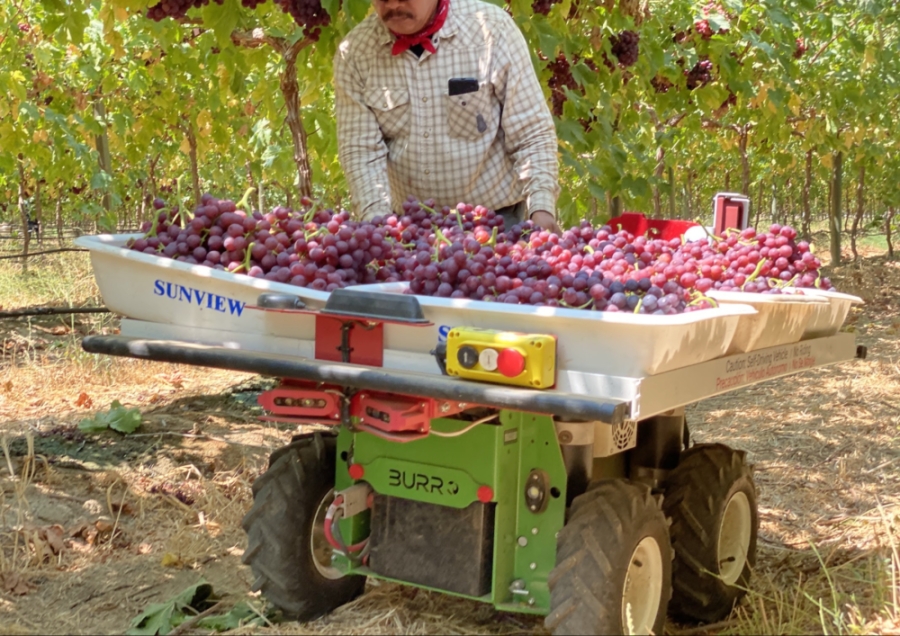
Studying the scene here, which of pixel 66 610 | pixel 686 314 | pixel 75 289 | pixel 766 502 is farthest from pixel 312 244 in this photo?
pixel 75 289

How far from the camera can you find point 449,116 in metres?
3.38

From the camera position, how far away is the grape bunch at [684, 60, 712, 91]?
6.25 meters

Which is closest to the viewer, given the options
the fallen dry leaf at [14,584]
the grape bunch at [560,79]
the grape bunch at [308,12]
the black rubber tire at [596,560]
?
the black rubber tire at [596,560]

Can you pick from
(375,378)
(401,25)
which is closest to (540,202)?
(401,25)

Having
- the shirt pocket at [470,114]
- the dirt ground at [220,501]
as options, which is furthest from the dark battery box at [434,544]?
the shirt pocket at [470,114]

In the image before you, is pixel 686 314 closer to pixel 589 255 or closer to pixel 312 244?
pixel 589 255

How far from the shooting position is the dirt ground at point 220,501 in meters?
2.80

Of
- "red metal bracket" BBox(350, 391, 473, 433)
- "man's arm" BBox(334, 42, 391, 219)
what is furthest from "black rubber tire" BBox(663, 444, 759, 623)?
"man's arm" BBox(334, 42, 391, 219)

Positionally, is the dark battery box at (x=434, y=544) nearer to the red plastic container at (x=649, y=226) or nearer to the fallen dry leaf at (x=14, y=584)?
the red plastic container at (x=649, y=226)

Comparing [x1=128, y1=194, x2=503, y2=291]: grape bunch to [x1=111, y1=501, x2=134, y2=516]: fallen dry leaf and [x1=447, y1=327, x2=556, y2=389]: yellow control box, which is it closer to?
[x1=447, y1=327, x2=556, y2=389]: yellow control box

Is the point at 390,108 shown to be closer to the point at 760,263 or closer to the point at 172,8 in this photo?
the point at 172,8

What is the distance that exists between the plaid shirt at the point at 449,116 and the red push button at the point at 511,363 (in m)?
1.47

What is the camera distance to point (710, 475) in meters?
2.78

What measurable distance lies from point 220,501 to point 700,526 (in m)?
1.93
